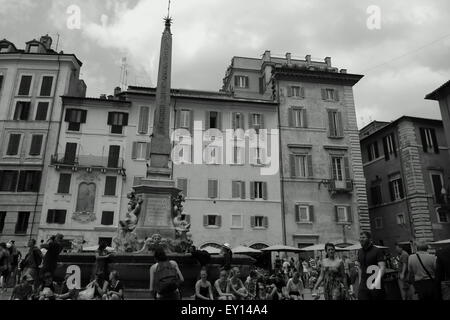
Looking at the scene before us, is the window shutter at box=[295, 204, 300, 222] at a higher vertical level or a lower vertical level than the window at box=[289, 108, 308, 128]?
lower

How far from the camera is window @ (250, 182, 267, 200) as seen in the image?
27.7 metres

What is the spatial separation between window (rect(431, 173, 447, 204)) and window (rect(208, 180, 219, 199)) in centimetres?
1621

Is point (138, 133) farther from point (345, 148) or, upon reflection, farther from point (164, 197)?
point (164, 197)

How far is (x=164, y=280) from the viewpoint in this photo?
4727mm

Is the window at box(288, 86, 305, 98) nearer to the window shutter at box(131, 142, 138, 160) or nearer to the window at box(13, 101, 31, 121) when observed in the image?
the window shutter at box(131, 142, 138, 160)

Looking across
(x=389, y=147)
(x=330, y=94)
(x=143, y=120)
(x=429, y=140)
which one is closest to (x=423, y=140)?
(x=429, y=140)

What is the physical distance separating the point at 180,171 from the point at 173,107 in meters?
5.44

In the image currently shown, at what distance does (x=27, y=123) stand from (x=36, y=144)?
6.35 feet

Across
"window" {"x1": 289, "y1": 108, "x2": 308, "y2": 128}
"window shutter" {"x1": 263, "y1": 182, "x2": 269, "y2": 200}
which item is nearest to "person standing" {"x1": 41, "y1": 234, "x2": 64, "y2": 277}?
"window shutter" {"x1": 263, "y1": 182, "x2": 269, "y2": 200}

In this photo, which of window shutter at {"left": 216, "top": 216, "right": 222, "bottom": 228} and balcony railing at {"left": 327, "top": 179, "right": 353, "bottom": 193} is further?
balcony railing at {"left": 327, "top": 179, "right": 353, "bottom": 193}

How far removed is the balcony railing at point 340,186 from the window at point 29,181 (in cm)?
2143

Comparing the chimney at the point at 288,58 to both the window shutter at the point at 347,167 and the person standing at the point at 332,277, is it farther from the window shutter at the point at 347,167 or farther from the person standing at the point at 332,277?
the person standing at the point at 332,277

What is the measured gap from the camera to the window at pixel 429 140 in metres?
29.2
